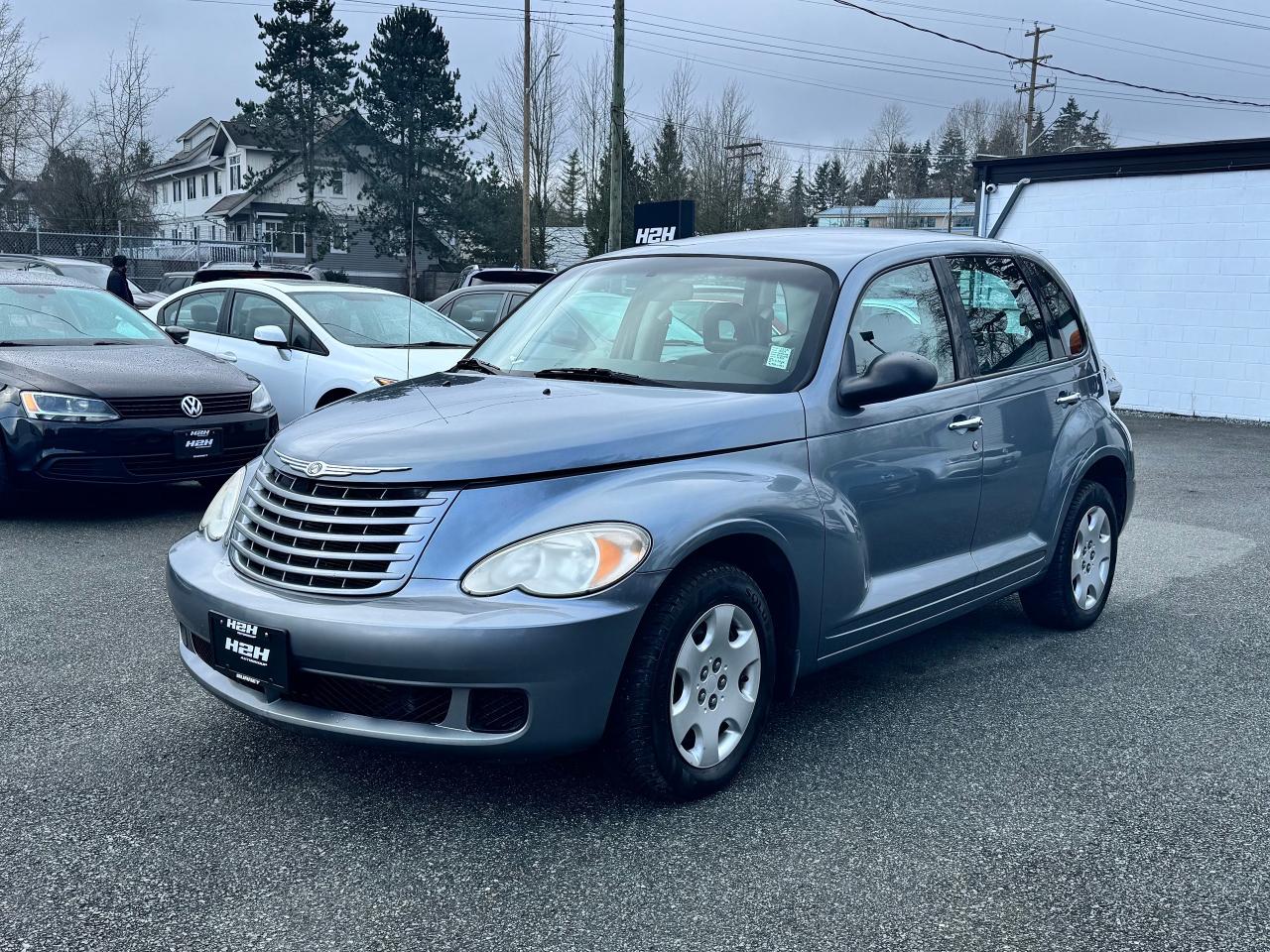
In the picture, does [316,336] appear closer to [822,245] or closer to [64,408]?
[64,408]

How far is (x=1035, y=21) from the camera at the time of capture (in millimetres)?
57438

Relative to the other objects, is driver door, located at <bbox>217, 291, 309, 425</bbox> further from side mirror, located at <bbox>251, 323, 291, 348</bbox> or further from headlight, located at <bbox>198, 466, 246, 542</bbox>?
headlight, located at <bbox>198, 466, 246, 542</bbox>

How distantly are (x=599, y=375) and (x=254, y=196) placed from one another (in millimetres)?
51707

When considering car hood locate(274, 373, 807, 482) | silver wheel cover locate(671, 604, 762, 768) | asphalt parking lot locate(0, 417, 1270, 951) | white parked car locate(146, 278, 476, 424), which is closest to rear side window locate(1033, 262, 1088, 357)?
asphalt parking lot locate(0, 417, 1270, 951)

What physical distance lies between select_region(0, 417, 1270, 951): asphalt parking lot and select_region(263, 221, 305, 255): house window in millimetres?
50003

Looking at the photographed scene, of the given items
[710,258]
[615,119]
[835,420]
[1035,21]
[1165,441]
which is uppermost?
[1035,21]

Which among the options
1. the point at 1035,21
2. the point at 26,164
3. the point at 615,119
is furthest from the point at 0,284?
the point at 1035,21

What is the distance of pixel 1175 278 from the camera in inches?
650

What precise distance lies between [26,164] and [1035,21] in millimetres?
44941

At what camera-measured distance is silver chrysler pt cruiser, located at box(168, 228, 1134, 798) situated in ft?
10.5

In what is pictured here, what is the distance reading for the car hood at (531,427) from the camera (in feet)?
11.0

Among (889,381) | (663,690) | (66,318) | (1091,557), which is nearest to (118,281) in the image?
(66,318)

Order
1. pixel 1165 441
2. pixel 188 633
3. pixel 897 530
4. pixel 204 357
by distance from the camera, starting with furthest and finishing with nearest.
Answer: pixel 1165 441 < pixel 204 357 < pixel 897 530 < pixel 188 633

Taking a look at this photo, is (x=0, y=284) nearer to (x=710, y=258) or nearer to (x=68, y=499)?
(x=68, y=499)
